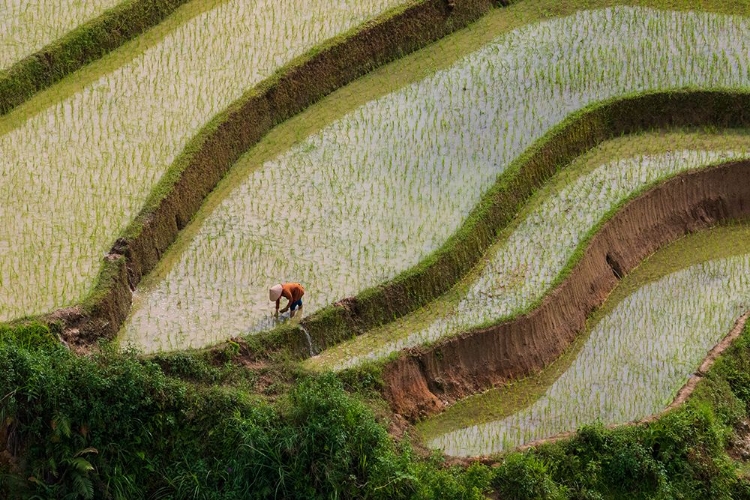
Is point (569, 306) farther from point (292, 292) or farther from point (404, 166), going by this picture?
point (292, 292)

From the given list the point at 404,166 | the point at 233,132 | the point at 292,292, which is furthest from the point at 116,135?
the point at 292,292

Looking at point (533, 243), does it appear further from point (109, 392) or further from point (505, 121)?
point (109, 392)

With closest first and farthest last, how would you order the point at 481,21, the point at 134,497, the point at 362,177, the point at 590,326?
the point at 134,497, the point at 590,326, the point at 362,177, the point at 481,21

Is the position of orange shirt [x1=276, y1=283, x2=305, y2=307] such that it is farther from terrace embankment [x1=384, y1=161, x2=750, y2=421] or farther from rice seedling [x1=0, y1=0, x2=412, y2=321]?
rice seedling [x1=0, y1=0, x2=412, y2=321]

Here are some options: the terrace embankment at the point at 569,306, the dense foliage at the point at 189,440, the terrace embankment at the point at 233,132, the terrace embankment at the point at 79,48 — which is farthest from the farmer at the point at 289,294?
the terrace embankment at the point at 79,48

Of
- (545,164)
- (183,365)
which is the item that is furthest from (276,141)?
(183,365)
